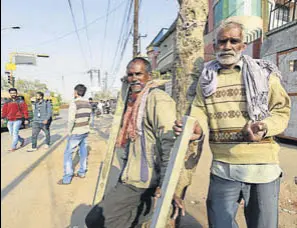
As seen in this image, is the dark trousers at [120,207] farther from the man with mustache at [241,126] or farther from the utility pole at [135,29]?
the utility pole at [135,29]

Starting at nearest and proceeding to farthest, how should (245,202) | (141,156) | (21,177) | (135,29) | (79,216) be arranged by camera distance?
(245,202), (141,156), (79,216), (21,177), (135,29)

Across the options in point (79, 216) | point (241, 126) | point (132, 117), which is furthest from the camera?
point (79, 216)

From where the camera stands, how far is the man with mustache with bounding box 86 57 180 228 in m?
2.11

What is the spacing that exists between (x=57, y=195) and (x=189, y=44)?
3249 mm

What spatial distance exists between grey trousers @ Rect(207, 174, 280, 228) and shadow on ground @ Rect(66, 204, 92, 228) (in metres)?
2.02

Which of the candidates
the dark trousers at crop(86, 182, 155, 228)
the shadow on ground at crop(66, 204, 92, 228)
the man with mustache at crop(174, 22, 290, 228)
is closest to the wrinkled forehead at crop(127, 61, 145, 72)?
the man with mustache at crop(174, 22, 290, 228)

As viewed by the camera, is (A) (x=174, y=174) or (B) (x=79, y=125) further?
(B) (x=79, y=125)

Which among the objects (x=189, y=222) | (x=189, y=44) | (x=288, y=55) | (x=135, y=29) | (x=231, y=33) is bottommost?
(x=189, y=222)

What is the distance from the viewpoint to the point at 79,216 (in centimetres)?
363

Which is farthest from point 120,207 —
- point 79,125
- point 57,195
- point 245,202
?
point 79,125

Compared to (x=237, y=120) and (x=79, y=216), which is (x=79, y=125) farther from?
(x=237, y=120)

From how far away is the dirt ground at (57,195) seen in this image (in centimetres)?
345

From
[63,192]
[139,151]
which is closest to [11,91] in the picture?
[63,192]

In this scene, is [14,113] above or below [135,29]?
below
